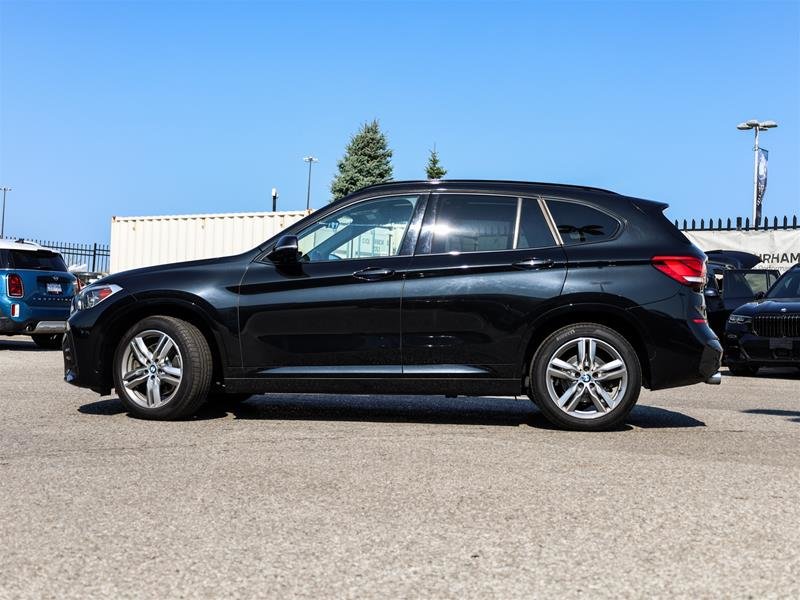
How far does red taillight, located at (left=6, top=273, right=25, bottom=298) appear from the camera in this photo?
14961 mm

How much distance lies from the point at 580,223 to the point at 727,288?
9.81 metres

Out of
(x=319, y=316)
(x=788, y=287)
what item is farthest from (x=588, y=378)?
(x=788, y=287)

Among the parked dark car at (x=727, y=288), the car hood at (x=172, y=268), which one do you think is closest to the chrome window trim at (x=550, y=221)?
the car hood at (x=172, y=268)

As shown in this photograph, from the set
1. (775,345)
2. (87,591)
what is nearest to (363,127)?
(775,345)

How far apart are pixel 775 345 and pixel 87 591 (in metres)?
10.5

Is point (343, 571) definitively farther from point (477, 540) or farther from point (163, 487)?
point (163, 487)

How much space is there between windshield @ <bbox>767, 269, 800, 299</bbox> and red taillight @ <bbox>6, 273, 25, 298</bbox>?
1125 centimetres

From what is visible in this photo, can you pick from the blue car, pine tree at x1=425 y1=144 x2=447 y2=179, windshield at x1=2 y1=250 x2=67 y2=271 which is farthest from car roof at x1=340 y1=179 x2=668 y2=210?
pine tree at x1=425 y1=144 x2=447 y2=179

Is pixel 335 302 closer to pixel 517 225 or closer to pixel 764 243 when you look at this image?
pixel 517 225

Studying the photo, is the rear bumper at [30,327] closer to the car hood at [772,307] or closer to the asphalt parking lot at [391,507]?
the asphalt parking lot at [391,507]

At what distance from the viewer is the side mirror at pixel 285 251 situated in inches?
260

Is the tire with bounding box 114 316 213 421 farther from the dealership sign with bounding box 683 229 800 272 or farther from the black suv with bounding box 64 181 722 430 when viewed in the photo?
the dealership sign with bounding box 683 229 800 272

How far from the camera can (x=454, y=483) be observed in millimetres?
4617

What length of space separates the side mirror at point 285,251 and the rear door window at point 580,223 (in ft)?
6.00
